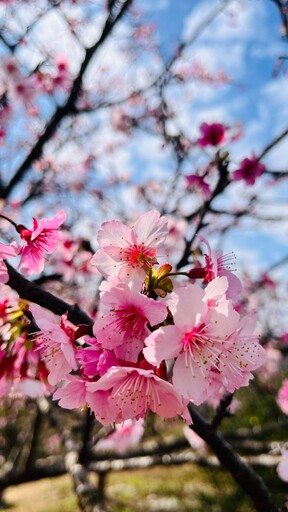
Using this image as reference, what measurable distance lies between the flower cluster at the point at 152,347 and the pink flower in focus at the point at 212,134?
178 centimetres

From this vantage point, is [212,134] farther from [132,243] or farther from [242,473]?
[242,473]

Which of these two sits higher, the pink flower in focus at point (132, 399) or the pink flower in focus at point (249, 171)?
the pink flower in focus at point (132, 399)

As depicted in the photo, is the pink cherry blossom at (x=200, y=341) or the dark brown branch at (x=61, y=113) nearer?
the pink cherry blossom at (x=200, y=341)

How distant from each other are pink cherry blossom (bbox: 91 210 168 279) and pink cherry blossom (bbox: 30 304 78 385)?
7.5 inches

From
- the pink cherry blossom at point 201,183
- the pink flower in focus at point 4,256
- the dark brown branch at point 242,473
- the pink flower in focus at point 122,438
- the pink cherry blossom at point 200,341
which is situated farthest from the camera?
the pink flower in focus at point 122,438

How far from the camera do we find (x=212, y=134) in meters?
2.65

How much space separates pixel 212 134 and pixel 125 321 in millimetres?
1998

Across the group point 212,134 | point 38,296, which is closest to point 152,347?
point 38,296

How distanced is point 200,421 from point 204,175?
61.2 inches

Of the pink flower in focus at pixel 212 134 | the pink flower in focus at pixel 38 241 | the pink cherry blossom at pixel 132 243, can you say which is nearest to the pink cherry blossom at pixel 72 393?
the pink cherry blossom at pixel 132 243

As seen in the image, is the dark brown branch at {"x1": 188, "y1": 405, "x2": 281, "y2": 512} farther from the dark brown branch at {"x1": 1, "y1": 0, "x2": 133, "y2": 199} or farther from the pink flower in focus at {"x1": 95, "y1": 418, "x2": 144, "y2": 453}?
the dark brown branch at {"x1": 1, "y1": 0, "x2": 133, "y2": 199}

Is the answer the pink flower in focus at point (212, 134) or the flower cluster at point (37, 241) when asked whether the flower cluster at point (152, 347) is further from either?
the pink flower in focus at point (212, 134)

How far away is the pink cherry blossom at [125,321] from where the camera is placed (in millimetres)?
938

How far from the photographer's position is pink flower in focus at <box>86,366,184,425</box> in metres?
0.92
